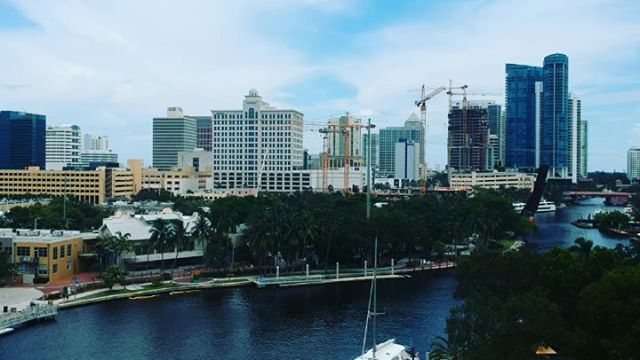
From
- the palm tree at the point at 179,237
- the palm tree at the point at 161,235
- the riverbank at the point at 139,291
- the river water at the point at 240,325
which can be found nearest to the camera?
the river water at the point at 240,325

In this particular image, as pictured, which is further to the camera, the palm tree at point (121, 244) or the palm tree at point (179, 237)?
the palm tree at point (179, 237)

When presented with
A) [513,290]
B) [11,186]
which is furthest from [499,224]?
[11,186]

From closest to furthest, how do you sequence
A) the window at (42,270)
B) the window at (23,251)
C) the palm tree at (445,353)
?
1. the palm tree at (445,353)
2. the window at (42,270)
3. the window at (23,251)

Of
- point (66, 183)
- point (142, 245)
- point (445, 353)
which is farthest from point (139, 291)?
point (66, 183)

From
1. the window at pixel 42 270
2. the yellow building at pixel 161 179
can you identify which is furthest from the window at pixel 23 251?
the yellow building at pixel 161 179

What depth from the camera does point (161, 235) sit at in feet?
227

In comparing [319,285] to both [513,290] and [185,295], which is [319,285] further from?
[513,290]

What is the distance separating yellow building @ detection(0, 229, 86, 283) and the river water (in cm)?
1208

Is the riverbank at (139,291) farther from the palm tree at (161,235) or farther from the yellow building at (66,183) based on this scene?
the yellow building at (66,183)

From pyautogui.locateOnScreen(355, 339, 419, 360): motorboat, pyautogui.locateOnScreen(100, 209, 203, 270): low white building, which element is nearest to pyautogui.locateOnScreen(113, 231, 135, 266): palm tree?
pyautogui.locateOnScreen(100, 209, 203, 270): low white building

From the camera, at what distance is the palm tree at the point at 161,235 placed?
69.3 m

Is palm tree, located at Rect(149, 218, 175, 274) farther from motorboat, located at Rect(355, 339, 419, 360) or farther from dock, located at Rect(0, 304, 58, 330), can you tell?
motorboat, located at Rect(355, 339, 419, 360)

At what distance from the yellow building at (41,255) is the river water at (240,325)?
12.1 m

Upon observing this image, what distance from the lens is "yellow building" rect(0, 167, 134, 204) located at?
491ft
